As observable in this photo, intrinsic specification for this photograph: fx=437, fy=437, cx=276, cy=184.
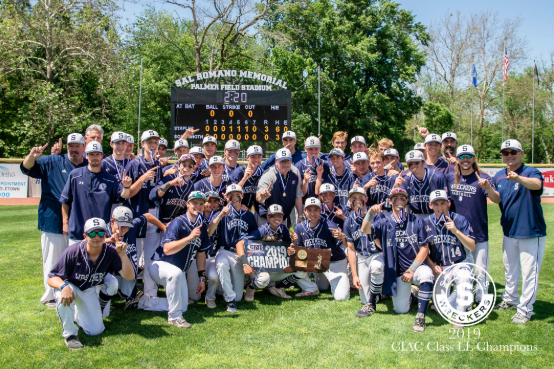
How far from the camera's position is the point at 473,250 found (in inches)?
236

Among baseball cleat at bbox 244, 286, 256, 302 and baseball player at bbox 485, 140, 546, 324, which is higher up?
baseball player at bbox 485, 140, 546, 324

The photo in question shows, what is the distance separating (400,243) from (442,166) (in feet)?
5.12

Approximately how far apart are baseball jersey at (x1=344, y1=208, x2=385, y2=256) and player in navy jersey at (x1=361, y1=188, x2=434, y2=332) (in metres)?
0.24

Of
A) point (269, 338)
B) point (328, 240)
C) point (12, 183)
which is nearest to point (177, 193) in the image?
point (328, 240)

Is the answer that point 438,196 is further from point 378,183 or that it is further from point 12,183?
point 12,183

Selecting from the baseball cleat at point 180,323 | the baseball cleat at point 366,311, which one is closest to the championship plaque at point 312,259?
the baseball cleat at point 366,311

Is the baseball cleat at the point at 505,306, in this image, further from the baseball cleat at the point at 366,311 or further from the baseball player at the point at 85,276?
the baseball player at the point at 85,276

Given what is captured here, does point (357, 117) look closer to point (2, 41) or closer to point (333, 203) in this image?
point (2, 41)

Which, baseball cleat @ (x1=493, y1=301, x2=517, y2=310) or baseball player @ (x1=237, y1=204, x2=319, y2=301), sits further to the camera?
baseball player @ (x1=237, y1=204, x2=319, y2=301)

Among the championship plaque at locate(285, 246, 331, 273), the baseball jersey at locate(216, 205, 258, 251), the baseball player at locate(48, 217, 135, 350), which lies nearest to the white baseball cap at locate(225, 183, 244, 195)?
the baseball jersey at locate(216, 205, 258, 251)

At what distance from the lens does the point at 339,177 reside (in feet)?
25.4

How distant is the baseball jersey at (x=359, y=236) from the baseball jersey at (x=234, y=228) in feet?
5.17

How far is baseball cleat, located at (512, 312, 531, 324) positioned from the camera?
5.73 m

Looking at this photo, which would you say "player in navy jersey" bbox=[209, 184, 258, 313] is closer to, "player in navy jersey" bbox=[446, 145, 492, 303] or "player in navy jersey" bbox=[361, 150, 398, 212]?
"player in navy jersey" bbox=[361, 150, 398, 212]
